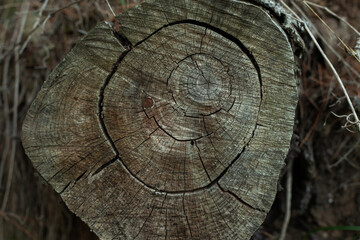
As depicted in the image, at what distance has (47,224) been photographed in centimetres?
217

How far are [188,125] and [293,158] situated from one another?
36.5 inches

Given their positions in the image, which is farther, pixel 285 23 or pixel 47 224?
pixel 47 224

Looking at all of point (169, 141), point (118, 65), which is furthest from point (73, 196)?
point (118, 65)

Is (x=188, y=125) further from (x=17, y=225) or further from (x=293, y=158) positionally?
(x=17, y=225)

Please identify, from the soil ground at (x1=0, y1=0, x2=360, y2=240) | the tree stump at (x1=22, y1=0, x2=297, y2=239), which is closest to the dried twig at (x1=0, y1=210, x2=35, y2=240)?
the soil ground at (x1=0, y1=0, x2=360, y2=240)

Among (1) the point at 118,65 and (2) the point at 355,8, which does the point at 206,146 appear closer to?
(1) the point at 118,65

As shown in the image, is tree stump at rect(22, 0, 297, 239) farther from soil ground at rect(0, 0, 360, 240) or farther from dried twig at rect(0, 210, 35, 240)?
dried twig at rect(0, 210, 35, 240)

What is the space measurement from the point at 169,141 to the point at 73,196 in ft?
1.40

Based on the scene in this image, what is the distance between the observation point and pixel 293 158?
1931 millimetres

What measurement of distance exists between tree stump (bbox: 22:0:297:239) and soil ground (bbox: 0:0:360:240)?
28.2 inches

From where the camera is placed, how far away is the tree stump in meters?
1.26

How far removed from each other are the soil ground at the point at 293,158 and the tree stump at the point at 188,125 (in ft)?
2.35

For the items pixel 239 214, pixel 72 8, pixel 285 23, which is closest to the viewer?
pixel 239 214

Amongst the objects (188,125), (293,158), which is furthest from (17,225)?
(293,158)
